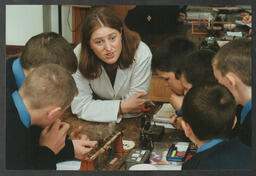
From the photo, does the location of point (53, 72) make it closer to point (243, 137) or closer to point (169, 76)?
point (169, 76)

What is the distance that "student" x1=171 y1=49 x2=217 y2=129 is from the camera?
163 cm

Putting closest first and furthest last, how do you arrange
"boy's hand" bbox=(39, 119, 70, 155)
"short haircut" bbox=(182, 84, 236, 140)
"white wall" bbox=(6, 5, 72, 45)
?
1. "short haircut" bbox=(182, 84, 236, 140)
2. "boy's hand" bbox=(39, 119, 70, 155)
3. "white wall" bbox=(6, 5, 72, 45)

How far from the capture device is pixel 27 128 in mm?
1560

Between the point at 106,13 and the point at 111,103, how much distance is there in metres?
0.49

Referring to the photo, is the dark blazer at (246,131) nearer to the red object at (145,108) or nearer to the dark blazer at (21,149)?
the red object at (145,108)

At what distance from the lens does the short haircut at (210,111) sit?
4.89ft

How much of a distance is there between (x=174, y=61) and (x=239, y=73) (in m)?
0.33

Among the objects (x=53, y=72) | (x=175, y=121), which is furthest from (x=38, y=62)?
(x=175, y=121)

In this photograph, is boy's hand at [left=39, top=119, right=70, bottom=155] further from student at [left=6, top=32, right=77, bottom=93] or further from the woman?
student at [left=6, top=32, right=77, bottom=93]

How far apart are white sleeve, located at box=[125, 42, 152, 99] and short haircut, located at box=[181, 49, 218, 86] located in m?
0.20

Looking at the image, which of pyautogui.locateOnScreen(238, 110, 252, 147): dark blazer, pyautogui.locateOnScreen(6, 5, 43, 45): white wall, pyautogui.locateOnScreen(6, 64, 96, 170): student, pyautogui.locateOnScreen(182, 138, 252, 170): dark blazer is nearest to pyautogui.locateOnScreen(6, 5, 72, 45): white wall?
pyautogui.locateOnScreen(6, 5, 43, 45): white wall

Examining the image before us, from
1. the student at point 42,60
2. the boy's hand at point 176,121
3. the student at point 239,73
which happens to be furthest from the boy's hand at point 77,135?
the student at point 239,73

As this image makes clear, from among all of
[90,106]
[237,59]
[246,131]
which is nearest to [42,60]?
[90,106]

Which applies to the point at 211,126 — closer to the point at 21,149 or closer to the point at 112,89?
the point at 112,89
